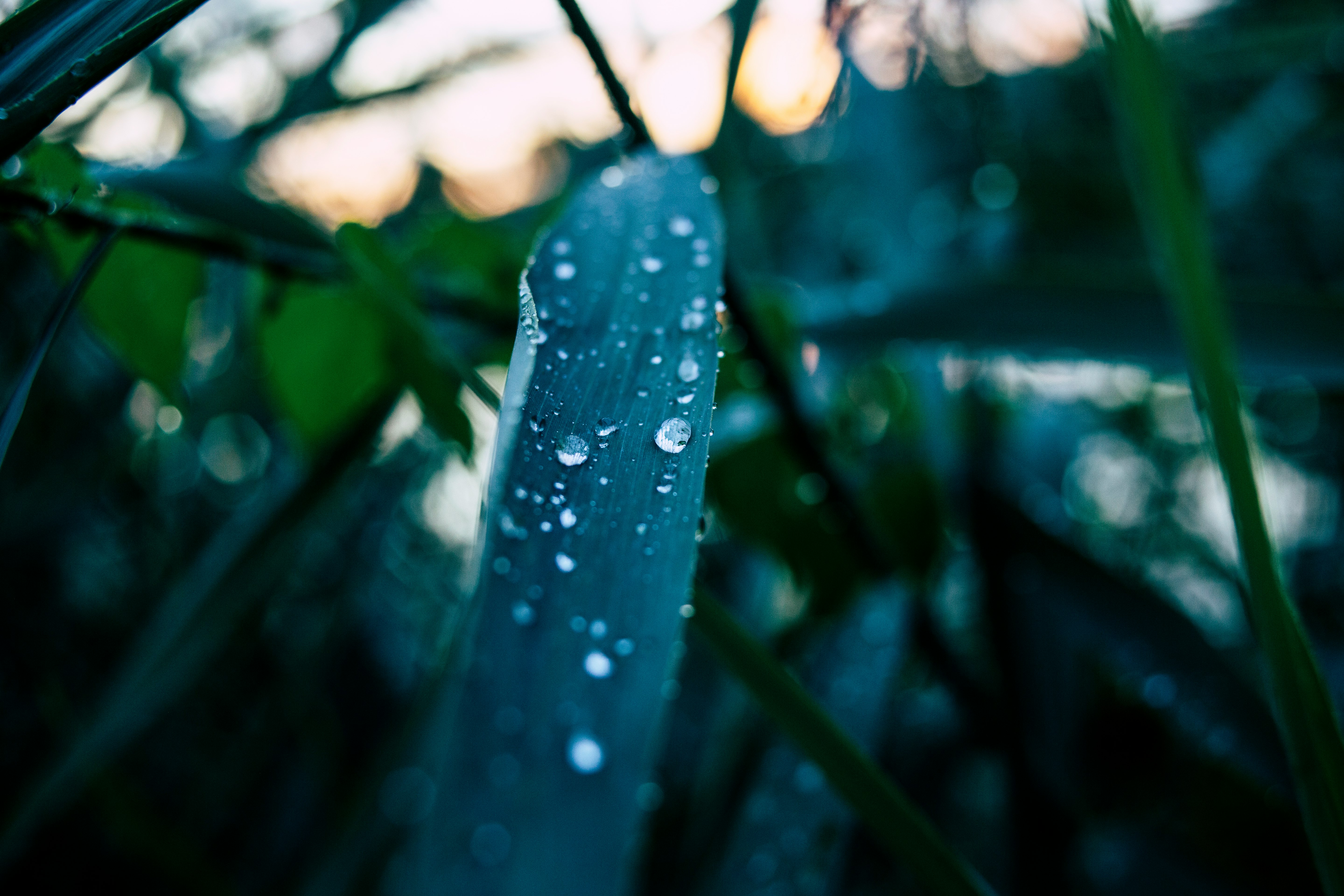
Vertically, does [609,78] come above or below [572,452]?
above

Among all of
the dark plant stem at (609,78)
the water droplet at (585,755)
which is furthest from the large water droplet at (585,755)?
the dark plant stem at (609,78)

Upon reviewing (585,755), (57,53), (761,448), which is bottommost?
(585,755)

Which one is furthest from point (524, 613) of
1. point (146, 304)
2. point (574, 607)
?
point (146, 304)

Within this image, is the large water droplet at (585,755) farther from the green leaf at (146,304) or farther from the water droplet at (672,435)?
the green leaf at (146,304)

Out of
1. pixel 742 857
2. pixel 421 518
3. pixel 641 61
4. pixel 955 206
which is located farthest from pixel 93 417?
pixel 955 206

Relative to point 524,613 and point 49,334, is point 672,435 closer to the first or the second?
point 524,613

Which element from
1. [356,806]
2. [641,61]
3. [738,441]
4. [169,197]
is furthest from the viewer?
[641,61]

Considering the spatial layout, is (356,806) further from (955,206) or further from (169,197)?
(955,206)
